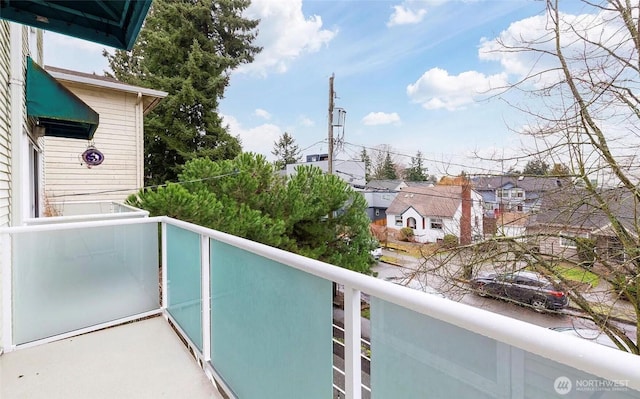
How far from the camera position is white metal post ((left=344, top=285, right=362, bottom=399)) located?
125 centimetres

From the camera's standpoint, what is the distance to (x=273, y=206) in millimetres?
8805

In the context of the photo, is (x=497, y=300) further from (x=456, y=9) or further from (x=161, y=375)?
(x=456, y=9)

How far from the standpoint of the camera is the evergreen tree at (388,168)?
22572 millimetres

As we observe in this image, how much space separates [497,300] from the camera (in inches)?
227

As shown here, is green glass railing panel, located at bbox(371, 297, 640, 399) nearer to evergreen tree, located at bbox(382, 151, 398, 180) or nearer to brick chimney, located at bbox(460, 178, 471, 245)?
brick chimney, located at bbox(460, 178, 471, 245)

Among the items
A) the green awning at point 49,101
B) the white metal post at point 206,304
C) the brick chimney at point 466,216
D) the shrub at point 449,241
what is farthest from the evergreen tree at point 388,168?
the white metal post at point 206,304

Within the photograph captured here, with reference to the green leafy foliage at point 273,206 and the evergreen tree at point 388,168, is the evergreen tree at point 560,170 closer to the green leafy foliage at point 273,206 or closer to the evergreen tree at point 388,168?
the green leafy foliage at point 273,206

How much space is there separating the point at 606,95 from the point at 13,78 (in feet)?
24.1

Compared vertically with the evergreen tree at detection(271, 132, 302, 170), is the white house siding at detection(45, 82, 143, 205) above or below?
below

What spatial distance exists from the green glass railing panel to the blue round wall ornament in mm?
9680

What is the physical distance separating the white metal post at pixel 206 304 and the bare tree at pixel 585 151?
477cm

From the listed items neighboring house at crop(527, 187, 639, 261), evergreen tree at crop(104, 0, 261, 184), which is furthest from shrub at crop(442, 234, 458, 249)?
evergreen tree at crop(104, 0, 261, 184)

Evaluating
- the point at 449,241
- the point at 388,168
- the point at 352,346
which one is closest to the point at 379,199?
the point at 388,168

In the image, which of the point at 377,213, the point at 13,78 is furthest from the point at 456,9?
the point at 377,213
